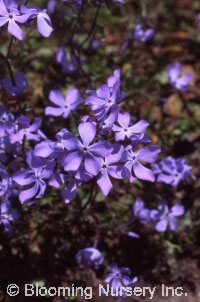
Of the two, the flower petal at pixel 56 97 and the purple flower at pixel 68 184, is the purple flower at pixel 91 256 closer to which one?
the purple flower at pixel 68 184

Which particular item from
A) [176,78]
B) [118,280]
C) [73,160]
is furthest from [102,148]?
[176,78]

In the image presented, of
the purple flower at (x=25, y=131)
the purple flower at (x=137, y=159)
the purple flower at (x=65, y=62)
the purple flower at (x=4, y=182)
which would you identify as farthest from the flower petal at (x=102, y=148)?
the purple flower at (x=65, y=62)

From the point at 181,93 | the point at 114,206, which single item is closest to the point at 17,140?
the point at 114,206

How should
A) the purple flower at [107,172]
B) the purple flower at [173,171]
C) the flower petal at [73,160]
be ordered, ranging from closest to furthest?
1. the flower petal at [73,160]
2. the purple flower at [107,172]
3. the purple flower at [173,171]

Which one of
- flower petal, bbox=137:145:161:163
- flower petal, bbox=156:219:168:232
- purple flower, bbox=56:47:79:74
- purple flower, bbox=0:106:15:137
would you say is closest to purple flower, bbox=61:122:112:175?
flower petal, bbox=137:145:161:163

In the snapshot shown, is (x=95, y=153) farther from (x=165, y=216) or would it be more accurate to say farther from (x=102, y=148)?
(x=165, y=216)
